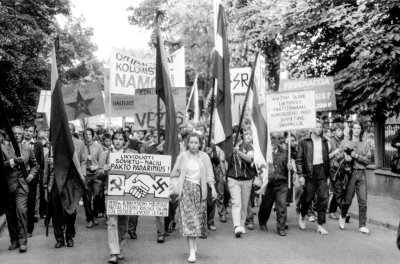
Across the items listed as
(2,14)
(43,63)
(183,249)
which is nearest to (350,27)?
(183,249)

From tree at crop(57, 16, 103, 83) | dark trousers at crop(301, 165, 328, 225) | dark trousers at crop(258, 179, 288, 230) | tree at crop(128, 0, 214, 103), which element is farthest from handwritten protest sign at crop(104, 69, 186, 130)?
tree at crop(57, 16, 103, 83)

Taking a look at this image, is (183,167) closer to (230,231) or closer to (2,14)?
(230,231)

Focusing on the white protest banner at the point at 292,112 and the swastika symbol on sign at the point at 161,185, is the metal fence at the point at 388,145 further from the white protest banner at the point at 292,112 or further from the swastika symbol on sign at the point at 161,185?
the swastika symbol on sign at the point at 161,185

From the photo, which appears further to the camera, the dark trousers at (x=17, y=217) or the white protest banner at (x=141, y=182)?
the dark trousers at (x=17, y=217)

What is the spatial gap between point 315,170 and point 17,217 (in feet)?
16.8

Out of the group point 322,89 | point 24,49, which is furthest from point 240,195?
point 24,49

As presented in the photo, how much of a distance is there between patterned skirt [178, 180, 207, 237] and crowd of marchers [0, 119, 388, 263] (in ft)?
0.04

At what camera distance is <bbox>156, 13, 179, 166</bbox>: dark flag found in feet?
28.7

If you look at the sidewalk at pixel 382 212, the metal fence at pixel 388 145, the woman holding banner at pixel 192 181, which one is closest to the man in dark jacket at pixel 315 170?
the sidewalk at pixel 382 212

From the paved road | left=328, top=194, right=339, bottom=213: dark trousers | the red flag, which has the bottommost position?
the paved road

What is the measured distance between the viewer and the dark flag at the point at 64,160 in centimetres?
864

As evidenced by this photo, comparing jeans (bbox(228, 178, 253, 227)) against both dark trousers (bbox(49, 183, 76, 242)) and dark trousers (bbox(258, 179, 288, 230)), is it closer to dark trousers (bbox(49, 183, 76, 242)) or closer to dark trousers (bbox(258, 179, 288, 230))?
dark trousers (bbox(258, 179, 288, 230))

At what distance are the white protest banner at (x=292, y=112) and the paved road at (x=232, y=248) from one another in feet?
6.30

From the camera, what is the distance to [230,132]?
30.4ft
